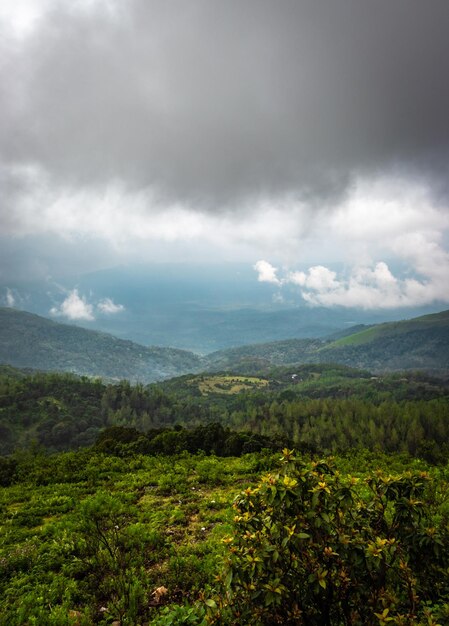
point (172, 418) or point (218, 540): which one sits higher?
point (218, 540)

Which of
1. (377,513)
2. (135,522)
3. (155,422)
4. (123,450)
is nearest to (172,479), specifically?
(135,522)

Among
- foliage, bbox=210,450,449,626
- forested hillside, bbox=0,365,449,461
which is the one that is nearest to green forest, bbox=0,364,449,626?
foliage, bbox=210,450,449,626

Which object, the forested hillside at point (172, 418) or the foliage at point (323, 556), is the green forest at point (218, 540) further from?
the forested hillside at point (172, 418)

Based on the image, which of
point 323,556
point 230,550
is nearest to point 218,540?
point 230,550

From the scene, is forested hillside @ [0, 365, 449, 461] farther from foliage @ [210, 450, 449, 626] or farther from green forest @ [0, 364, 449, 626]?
foliage @ [210, 450, 449, 626]

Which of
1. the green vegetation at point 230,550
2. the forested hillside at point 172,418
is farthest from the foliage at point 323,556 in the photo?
the forested hillside at point 172,418

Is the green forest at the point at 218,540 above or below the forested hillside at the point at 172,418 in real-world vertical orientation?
above

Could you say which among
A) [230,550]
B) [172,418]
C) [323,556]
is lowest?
[172,418]

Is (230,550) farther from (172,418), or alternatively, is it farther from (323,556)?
(172,418)

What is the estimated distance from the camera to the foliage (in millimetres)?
4863

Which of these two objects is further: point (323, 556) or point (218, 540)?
point (218, 540)

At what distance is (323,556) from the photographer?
5176 mm

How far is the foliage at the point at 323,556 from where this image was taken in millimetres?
4863

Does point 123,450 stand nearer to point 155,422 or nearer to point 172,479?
point 172,479
